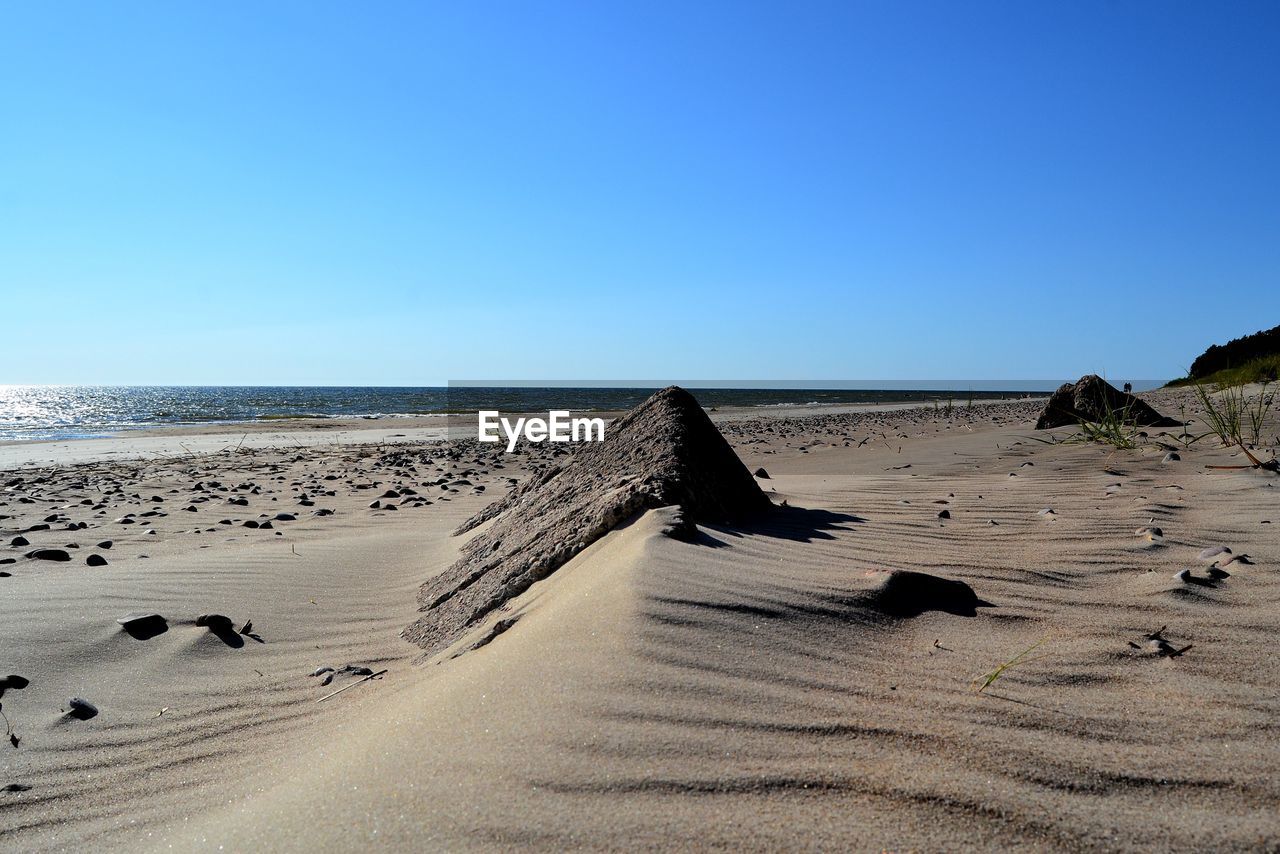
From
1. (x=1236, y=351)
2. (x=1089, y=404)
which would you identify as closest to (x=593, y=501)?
(x=1089, y=404)

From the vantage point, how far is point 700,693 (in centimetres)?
175

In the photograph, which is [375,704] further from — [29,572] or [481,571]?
[29,572]

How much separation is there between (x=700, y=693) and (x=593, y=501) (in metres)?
1.71

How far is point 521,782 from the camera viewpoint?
1479 millimetres

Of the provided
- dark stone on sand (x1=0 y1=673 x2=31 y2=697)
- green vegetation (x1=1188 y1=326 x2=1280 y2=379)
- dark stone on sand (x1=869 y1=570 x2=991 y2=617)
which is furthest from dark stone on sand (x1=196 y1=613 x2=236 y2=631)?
green vegetation (x1=1188 y1=326 x2=1280 y2=379)

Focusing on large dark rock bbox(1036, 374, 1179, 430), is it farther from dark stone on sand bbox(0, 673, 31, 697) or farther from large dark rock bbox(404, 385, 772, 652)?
dark stone on sand bbox(0, 673, 31, 697)

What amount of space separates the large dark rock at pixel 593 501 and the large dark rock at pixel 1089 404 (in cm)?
771

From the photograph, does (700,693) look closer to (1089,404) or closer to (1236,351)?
(1089,404)

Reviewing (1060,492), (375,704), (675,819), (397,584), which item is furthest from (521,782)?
(1060,492)

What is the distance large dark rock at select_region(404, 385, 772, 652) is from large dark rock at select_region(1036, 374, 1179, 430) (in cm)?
771

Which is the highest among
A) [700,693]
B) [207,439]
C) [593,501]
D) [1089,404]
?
[1089,404]

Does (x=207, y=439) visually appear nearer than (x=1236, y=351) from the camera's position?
Yes

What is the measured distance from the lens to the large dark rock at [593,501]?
304cm

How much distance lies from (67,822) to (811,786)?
1.79 m
